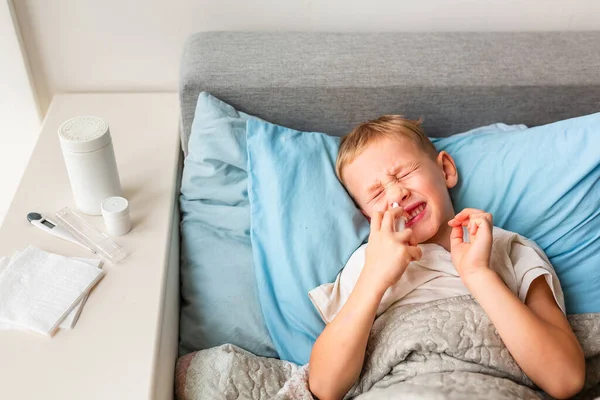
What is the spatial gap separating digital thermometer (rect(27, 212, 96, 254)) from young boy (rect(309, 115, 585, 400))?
0.49m

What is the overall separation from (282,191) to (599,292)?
693mm

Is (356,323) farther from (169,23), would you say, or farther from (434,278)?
(169,23)

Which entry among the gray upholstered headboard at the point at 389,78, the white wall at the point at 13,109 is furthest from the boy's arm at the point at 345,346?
the white wall at the point at 13,109

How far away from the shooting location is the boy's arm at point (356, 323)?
39.1 inches

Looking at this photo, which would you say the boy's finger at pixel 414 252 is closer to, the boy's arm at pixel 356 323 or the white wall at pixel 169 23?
the boy's arm at pixel 356 323

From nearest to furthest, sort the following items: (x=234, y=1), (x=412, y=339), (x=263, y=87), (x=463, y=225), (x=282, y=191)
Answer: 1. (x=412, y=339)
2. (x=463, y=225)
3. (x=282, y=191)
4. (x=263, y=87)
5. (x=234, y=1)

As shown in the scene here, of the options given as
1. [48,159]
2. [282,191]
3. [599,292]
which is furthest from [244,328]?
[599,292]

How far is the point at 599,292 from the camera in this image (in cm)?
119

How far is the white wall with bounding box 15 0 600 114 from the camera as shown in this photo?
1448 millimetres

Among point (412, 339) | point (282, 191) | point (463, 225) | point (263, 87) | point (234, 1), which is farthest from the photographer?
point (234, 1)

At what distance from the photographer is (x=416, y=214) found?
1124 mm

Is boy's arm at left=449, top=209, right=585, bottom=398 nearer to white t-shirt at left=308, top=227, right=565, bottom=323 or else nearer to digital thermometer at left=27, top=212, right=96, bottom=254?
white t-shirt at left=308, top=227, right=565, bottom=323

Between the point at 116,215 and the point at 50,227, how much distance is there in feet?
0.47

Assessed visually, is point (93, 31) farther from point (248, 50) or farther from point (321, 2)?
point (321, 2)
